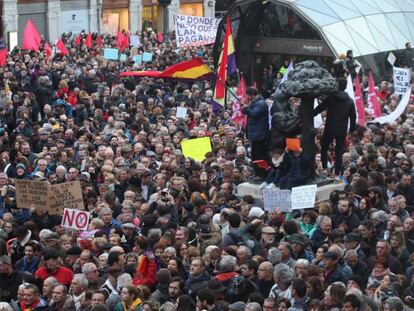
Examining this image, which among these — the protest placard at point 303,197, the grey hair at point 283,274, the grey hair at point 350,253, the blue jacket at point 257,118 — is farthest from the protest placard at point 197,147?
the grey hair at point 283,274

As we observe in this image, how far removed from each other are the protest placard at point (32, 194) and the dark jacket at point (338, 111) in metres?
4.60

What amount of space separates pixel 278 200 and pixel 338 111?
2996mm

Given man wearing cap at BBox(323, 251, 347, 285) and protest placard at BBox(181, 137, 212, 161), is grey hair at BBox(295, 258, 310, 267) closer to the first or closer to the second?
man wearing cap at BBox(323, 251, 347, 285)

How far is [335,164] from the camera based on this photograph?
18.6 meters

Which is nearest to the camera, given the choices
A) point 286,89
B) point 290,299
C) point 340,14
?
point 290,299

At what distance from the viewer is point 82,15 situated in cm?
5359

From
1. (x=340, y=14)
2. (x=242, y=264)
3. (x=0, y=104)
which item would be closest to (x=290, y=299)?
(x=242, y=264)

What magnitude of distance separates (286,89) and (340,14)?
18.8 meters

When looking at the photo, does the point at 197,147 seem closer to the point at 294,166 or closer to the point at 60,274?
the point at 294,166

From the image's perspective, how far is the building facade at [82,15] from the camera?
49406 mm

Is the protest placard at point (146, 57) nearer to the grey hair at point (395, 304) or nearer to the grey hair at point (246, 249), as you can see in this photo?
the grey hair at point (246, 249)

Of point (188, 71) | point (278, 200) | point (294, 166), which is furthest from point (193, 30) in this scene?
point (278, 200)

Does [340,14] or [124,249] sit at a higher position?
[340,14]

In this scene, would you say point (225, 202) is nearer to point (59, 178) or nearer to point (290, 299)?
point (59, 178)
